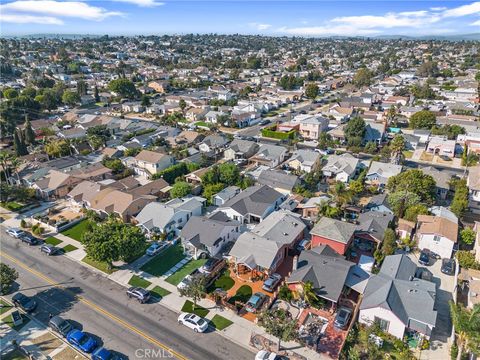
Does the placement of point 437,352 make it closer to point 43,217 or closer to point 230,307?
point 230,307

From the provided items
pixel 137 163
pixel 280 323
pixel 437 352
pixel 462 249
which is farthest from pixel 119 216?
pixel 462 249

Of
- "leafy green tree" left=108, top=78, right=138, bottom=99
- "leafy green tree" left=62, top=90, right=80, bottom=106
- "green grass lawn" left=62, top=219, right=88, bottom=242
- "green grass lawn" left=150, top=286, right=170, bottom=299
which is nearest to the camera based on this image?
"green grass lawn" left=150, top=286, right=170, bottom=299

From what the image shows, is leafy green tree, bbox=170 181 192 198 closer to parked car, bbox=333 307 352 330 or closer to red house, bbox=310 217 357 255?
red house, bbox=310 217 357 255

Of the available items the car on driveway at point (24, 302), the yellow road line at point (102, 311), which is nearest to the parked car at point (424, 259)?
the yellow road line at point (102, 311)

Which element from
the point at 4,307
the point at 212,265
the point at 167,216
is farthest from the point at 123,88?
the point at 212,265

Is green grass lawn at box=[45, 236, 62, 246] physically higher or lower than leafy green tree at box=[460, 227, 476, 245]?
lower

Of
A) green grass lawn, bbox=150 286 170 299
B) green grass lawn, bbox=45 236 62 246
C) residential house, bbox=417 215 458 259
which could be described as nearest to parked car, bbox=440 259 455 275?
residential house, bbox=417 215 458 259

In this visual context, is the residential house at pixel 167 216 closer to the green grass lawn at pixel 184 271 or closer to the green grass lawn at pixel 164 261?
the green grass lawn at pixel 164 261
